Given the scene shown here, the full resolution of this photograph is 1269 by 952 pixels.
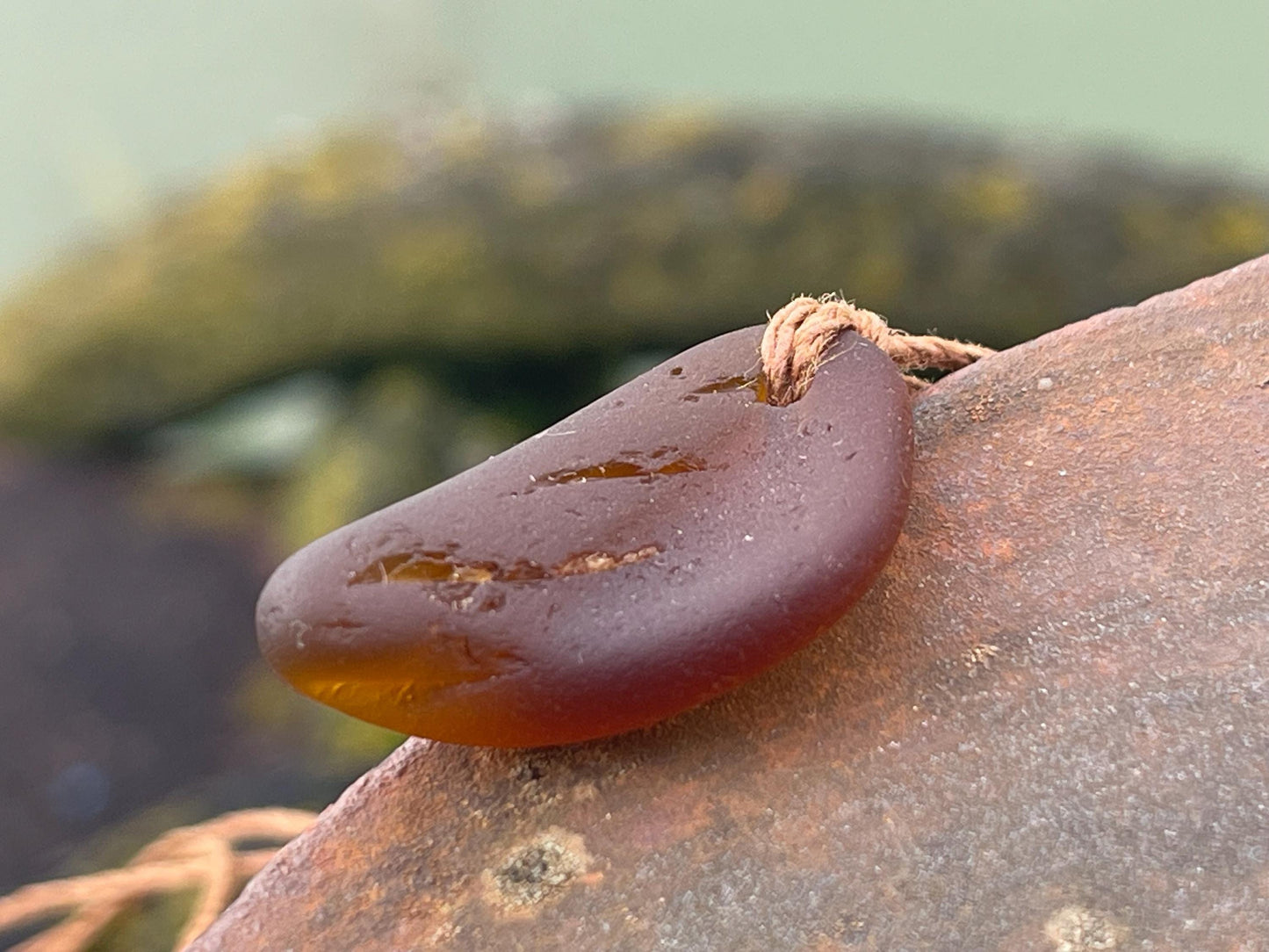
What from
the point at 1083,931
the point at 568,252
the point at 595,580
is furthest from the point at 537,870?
the point at 568,252

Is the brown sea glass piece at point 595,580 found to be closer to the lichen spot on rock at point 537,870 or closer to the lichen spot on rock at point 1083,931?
the lichen spot on rock at point 537,870

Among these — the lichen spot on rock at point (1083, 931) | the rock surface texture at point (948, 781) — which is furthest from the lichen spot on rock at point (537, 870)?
the lichen spot on rock at point (1083, 931)

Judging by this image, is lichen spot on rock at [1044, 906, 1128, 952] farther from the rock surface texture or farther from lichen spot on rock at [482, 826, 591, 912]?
lichen spot on rock at [482, 826, 591, 912]

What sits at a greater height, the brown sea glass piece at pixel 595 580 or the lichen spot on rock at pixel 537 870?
the brown sea glass piece at pixel 595 580

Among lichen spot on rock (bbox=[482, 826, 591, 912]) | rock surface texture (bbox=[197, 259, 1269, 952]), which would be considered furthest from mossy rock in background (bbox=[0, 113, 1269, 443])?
lichen spot on rock (bbox=[482, 826, 591, 912])

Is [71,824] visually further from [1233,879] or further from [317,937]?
[1233,879]

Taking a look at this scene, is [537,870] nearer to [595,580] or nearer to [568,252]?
[595,580]

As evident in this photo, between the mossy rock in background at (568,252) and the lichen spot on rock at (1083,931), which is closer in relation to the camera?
the lichen spot on rock at (1083,931)
